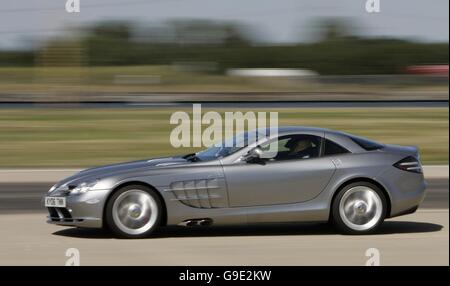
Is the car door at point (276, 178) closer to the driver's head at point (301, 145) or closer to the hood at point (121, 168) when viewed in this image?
the driver's head at point (301, 145)

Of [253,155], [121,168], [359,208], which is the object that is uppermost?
[253,155]

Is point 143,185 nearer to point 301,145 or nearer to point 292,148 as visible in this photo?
point 292,148

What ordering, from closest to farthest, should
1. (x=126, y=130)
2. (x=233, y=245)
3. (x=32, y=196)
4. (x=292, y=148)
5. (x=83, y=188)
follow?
(x=233, y=245) → (x=83, y=188) → (x=292, y=148) → (x=32, y=196) → (x=126, y=130)

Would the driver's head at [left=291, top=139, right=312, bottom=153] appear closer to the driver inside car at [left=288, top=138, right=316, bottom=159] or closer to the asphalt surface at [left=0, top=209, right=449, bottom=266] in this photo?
the driver inside car at [left=288, top=138, right=316, bottom=159]

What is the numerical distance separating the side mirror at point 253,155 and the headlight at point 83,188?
161cm

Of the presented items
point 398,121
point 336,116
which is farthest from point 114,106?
point 398,121

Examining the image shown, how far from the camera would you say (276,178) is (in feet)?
30.2

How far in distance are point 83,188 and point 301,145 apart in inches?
94.2

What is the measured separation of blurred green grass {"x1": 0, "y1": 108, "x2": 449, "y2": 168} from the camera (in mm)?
22453

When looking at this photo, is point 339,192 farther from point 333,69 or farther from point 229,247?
point 333,69

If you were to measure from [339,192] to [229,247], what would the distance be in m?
1.51

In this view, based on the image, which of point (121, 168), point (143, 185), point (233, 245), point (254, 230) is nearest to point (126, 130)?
point (254, 230)

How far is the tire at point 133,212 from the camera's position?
8898 millimetres

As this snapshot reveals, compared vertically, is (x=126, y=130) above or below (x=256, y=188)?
below
